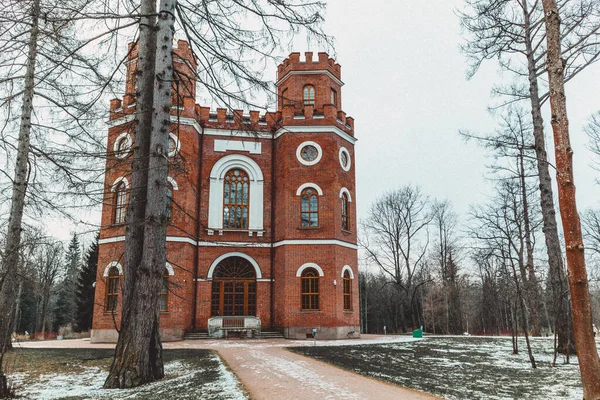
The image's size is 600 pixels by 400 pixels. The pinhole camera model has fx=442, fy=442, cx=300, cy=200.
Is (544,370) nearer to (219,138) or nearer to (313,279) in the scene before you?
(313,279)

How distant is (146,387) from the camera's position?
725 cm

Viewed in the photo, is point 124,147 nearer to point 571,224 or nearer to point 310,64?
point 571,224

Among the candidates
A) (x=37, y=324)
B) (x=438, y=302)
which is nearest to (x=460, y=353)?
(x=438, y=302)

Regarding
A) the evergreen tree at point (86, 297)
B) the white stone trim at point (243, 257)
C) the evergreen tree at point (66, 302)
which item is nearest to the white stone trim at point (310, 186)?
the white stone trim at point (243, 257)

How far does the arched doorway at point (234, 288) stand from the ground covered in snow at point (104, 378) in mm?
7654

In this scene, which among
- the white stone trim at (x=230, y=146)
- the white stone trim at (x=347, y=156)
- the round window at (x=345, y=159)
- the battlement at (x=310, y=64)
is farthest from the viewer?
the battlement at (x=310, y=64)

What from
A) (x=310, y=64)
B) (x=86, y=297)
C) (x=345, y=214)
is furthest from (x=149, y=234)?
(x=86, y=297)

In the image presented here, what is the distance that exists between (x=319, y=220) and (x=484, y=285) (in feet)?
83.1

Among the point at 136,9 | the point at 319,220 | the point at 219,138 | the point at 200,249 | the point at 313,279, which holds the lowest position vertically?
the point at 313,279

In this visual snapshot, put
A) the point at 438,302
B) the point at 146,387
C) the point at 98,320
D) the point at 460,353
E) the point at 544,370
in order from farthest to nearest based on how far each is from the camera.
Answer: the point at 438,302, the point at 98,320, the point at 460,353, the point at 544,370, the point at 146,387

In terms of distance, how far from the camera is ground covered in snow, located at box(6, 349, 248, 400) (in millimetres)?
6686

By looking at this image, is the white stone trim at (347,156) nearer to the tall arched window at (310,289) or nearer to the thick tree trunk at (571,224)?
the tall arched window at (310,289)

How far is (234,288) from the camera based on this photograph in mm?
20156

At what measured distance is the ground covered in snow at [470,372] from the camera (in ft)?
22.5
